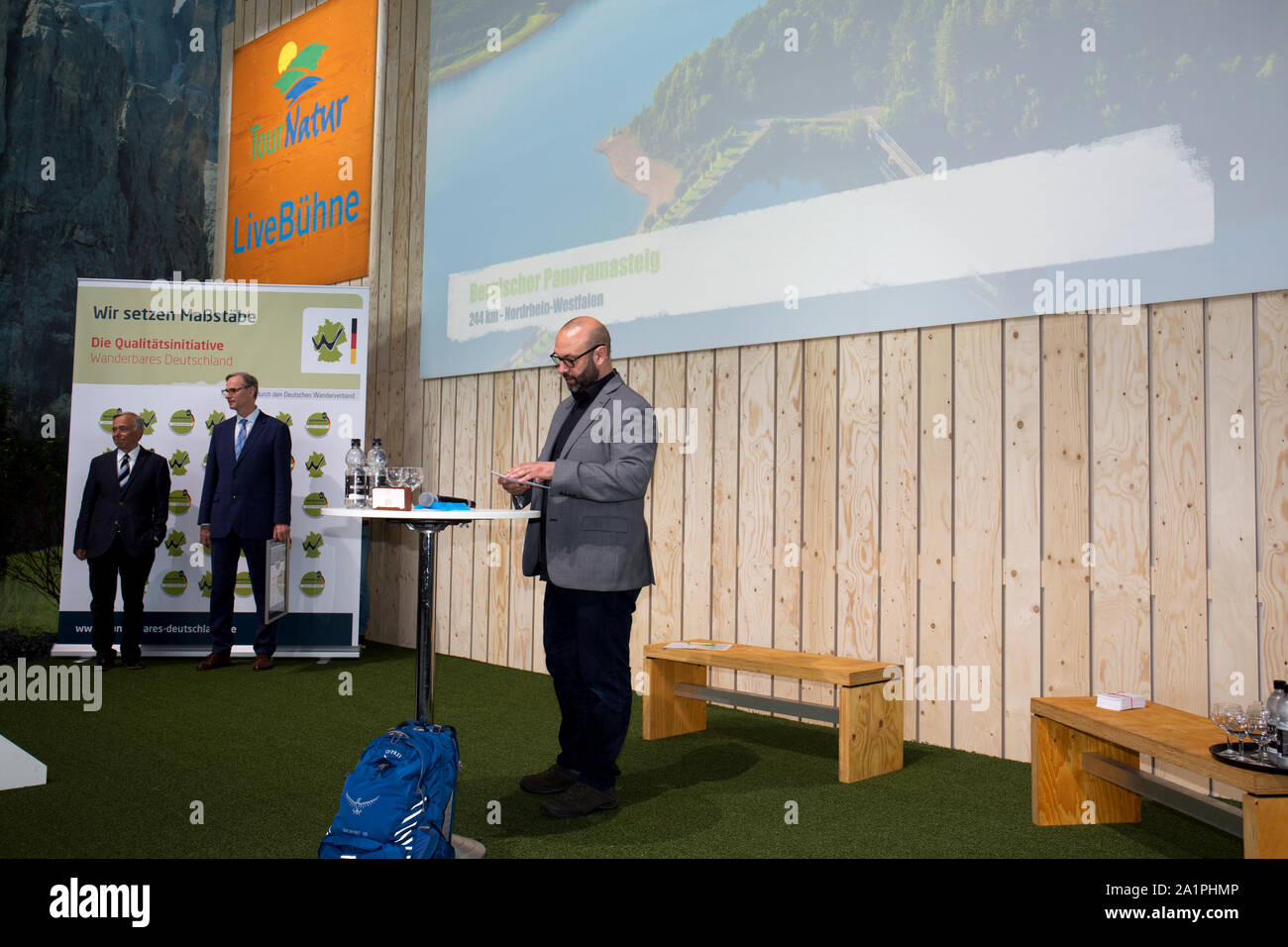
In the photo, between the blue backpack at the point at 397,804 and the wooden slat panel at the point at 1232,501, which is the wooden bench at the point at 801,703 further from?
the blue backpack at the point at 397,804

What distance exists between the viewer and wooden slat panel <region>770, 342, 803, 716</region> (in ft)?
14.5

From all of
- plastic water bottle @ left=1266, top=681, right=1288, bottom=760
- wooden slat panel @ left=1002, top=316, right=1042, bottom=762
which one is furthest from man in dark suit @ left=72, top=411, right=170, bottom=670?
plastic water bottle @ left=1266, top=681, right=1288, bottom=760

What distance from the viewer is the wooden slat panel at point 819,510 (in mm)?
4277

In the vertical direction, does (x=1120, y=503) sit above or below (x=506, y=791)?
above

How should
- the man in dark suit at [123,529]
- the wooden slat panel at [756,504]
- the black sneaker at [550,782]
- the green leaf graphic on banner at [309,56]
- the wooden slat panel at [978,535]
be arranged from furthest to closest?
the green leaf graphic on banner at [309,56] < the man in dark suit at [123,529] < the wooden slat panel at [756,504] < the wooden slat panel at [978,535] < the black sneaker at [550,782]

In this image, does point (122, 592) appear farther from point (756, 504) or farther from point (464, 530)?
point (756, 504)

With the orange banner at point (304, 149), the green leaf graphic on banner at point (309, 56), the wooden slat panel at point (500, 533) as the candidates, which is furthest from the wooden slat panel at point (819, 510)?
the green leaf graphic on banner at point (309, 56)

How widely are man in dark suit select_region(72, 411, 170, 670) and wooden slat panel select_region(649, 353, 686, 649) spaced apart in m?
3.00

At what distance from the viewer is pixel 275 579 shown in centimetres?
562

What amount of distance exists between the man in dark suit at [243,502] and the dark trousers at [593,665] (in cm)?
317

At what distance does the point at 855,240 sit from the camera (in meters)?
4.12

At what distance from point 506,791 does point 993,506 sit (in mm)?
2249

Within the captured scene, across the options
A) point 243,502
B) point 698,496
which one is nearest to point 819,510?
point 698,496
